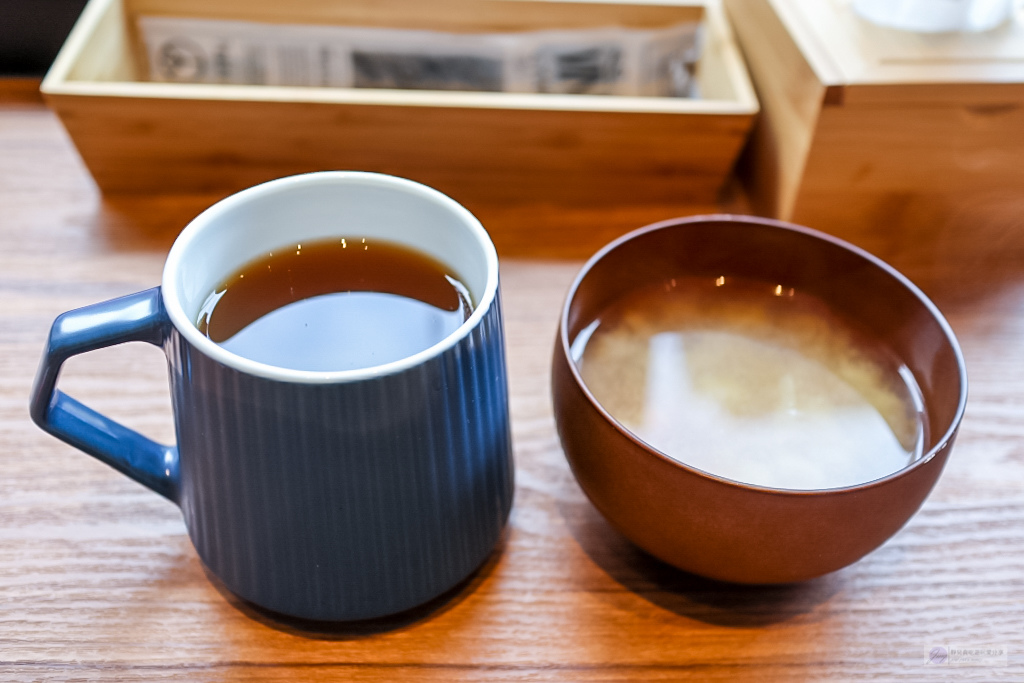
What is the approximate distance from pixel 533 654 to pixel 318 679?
0.36 ft

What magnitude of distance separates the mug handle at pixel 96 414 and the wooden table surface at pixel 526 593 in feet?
0.23

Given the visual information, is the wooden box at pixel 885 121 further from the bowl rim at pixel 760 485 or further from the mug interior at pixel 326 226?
the mug interior at pixel 326 226

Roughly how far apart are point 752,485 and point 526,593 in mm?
159

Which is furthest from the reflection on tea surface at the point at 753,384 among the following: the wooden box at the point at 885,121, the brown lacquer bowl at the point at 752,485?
the wooden box at the point at 885,121

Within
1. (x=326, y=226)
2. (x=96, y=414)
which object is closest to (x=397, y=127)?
(x=326, y=226)

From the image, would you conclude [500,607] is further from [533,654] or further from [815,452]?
[815,452]

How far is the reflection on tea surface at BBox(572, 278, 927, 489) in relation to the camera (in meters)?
0.47

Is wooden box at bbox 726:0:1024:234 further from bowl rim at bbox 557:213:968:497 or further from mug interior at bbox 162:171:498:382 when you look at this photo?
mug interior at bbox 162:171:498:382

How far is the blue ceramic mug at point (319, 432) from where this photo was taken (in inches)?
14.1

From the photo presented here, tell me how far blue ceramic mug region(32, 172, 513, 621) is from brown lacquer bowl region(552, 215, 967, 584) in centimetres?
6

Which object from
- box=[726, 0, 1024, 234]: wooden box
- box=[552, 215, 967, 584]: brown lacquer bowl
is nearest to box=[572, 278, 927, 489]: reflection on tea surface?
box=[552, 215, 967, 584]: brown lacquer bowl

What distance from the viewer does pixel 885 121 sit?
623 mm

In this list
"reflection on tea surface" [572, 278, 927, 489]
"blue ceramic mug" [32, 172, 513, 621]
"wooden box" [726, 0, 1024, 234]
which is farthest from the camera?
"wooden box" [726, 0, 1024, 234]

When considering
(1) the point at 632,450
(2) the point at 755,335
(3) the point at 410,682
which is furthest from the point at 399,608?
(2) the point at 755,335
